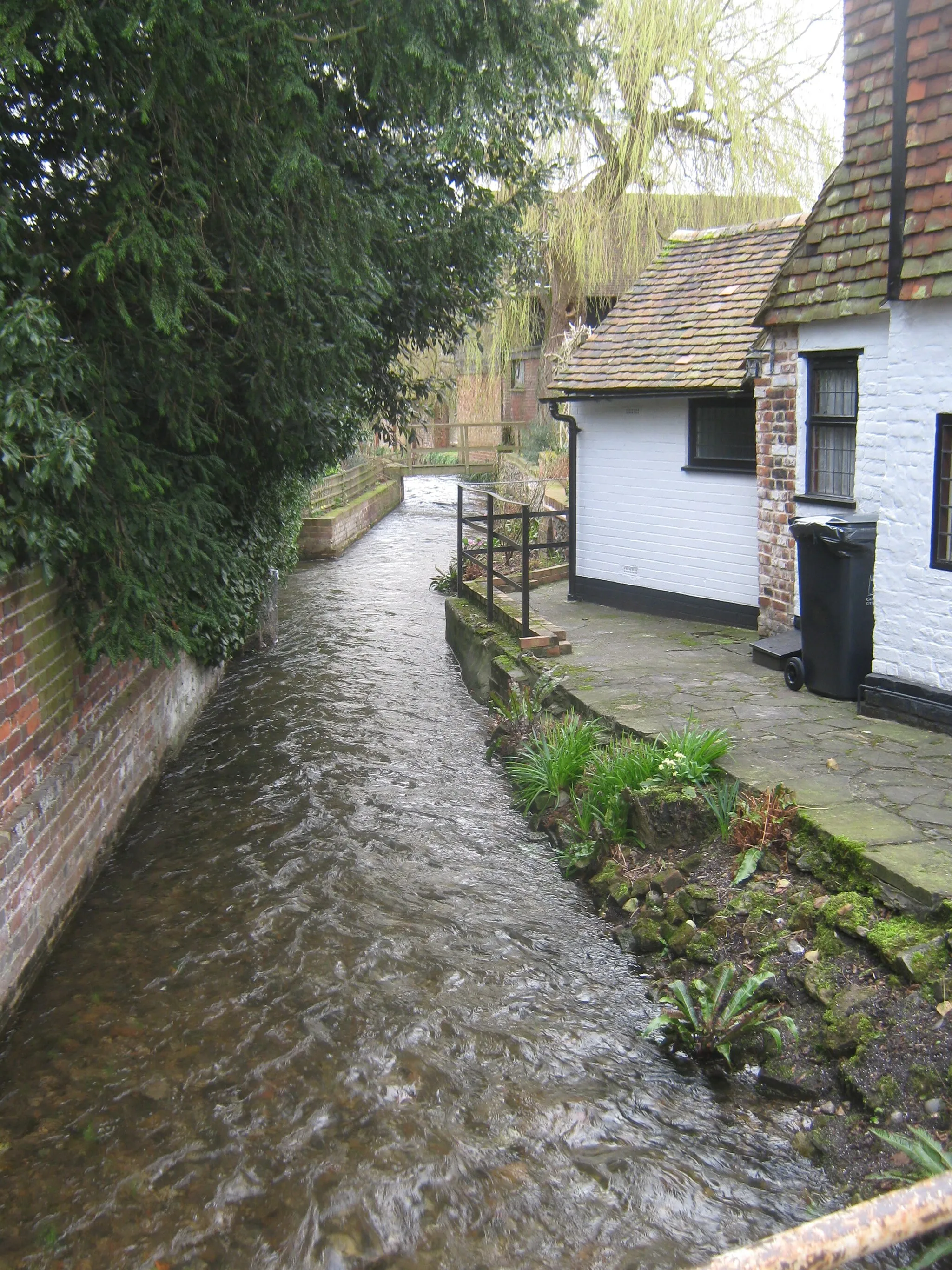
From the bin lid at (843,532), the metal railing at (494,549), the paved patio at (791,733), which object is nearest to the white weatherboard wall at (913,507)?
the bin lid at (843,532)

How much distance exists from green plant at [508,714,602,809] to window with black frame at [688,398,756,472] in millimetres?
4279

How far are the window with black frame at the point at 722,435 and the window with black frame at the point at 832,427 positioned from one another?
1.33m

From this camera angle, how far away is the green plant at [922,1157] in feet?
11.5

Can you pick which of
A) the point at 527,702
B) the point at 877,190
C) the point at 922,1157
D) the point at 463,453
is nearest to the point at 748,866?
the point at 922,1157

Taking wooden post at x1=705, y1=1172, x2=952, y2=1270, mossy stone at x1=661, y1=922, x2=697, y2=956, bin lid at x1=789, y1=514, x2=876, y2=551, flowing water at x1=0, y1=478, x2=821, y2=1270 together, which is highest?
bin lid at x1=789, y1=514, x2=876, y2=551

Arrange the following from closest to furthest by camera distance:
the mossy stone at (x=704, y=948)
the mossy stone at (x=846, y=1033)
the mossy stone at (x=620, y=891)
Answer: the mossy stone at (x=846, y=1033) → the mossy stone at (x=704, y=948) → the mossy stone at (x=620, y=891)

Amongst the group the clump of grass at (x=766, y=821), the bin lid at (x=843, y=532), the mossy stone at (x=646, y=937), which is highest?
the bin lid at (x=843, y=532)

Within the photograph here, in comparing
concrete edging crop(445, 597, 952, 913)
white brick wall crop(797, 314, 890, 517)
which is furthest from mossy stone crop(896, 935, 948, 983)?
white brick wall crop(797, 314, 890, 517)

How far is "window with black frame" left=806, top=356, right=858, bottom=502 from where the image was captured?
9133 millimetres

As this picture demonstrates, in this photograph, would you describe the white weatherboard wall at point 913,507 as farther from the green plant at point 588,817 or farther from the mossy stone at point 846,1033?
the mossy stone at point 846,1033

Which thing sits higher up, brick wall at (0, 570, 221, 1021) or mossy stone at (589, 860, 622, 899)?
brick wall at (0, 570, 221, 1021)

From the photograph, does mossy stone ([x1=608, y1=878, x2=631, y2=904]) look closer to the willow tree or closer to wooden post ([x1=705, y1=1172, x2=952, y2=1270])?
wooden post ([x1=705, y1=1172, x2=952, y2=1270])

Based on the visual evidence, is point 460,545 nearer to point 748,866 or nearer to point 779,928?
point 748,866

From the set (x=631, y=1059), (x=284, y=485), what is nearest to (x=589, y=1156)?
(x=631, y=1059)
